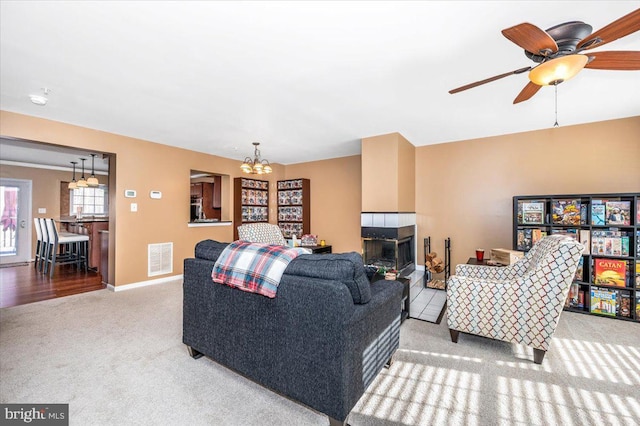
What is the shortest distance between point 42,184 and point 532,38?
994 centimetres

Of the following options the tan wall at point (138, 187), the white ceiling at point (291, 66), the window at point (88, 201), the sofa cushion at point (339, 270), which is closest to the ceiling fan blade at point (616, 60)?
the white ceiling at point (291, 66)

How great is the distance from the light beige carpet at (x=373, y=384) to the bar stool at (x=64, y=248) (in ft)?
9.32

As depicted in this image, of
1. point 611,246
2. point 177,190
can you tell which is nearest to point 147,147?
point 177,190

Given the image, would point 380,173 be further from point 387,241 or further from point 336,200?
point 336,200

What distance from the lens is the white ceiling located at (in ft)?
5.55

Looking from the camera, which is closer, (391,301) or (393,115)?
(391,301)

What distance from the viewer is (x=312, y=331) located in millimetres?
1446

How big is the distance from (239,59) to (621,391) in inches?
147

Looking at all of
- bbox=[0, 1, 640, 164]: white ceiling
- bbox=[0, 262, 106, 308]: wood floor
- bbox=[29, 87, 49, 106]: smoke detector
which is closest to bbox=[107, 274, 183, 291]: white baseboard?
bbox=[0, 262, 106, 308]: wood floor

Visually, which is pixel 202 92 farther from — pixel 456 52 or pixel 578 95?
pixel 578 95

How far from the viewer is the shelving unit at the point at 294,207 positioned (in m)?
6.26

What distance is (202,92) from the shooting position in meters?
2.77

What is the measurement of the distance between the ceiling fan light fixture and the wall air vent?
5376 millimetres

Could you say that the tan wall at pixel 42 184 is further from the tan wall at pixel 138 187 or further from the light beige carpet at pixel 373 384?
the light beige carpet at pixel 373 384
